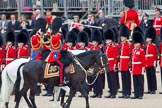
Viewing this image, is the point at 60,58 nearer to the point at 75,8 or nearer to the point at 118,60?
the point at 118,60

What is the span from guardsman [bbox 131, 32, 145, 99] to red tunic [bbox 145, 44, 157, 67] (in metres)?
0.67

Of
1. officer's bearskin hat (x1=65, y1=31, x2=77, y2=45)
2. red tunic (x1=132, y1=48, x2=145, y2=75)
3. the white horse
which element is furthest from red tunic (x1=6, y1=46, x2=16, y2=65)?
red tunic (x1=132, y1=48, x2=145, y2=75)

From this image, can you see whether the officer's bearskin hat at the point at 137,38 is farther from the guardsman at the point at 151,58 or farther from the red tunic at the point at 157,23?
the red tunic at the point at 157,23

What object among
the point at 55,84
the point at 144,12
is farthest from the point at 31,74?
the point at 144,12

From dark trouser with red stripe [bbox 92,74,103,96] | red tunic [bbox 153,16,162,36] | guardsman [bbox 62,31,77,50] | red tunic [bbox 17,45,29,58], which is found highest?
red tunic [bbox 153,16,162,36]

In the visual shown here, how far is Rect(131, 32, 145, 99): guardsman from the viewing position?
18486 millimetres

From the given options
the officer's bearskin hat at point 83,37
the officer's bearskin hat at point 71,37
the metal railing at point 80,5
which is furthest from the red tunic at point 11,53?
the metal railing at point 80,5

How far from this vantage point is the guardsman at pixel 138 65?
18486 mm

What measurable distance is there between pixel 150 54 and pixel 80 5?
27.0ft

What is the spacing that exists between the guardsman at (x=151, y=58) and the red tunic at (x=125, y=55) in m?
0.68

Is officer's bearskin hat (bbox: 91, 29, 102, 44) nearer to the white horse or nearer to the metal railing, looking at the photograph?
the white horse

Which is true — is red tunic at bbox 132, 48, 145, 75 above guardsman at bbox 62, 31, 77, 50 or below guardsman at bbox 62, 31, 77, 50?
below

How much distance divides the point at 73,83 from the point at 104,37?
3387 mm

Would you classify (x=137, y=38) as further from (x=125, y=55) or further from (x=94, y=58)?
(x=94, y=58)
